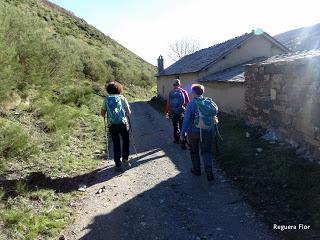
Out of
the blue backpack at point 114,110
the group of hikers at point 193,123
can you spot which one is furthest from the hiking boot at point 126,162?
the blue backpack at point 114,110

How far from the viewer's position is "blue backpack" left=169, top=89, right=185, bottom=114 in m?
9.93

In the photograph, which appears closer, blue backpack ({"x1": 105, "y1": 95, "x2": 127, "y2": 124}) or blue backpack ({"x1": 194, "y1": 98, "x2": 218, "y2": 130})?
blue backpack ({"x1": 194, "y1": 98, "x2": 218, "y2": 130})

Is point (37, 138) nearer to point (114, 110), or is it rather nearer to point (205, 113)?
point (114, 110)

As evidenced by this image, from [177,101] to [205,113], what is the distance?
3110mm

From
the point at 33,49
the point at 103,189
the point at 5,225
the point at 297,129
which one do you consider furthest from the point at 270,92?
the point at 33,49

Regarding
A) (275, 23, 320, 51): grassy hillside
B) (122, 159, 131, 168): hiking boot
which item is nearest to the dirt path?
(122, 159, 131, 168): hiking boot

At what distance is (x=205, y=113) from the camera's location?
271 inches

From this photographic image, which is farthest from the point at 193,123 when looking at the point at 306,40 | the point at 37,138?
the point at 306,40

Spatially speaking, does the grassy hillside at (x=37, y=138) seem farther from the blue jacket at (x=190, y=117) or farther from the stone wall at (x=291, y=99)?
the stone wall at (x=291, y=99)

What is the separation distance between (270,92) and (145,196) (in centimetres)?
504

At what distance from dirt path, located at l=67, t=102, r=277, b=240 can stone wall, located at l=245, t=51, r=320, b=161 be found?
6.68 ft

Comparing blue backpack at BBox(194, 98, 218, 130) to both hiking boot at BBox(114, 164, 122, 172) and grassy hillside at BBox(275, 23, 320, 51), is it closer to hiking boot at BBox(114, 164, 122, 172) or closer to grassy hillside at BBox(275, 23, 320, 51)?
hiking boot at BBox(114, 164, 122, 172)

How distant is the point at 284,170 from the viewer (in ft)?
21.9

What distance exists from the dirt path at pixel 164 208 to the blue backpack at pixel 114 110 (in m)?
1.19
